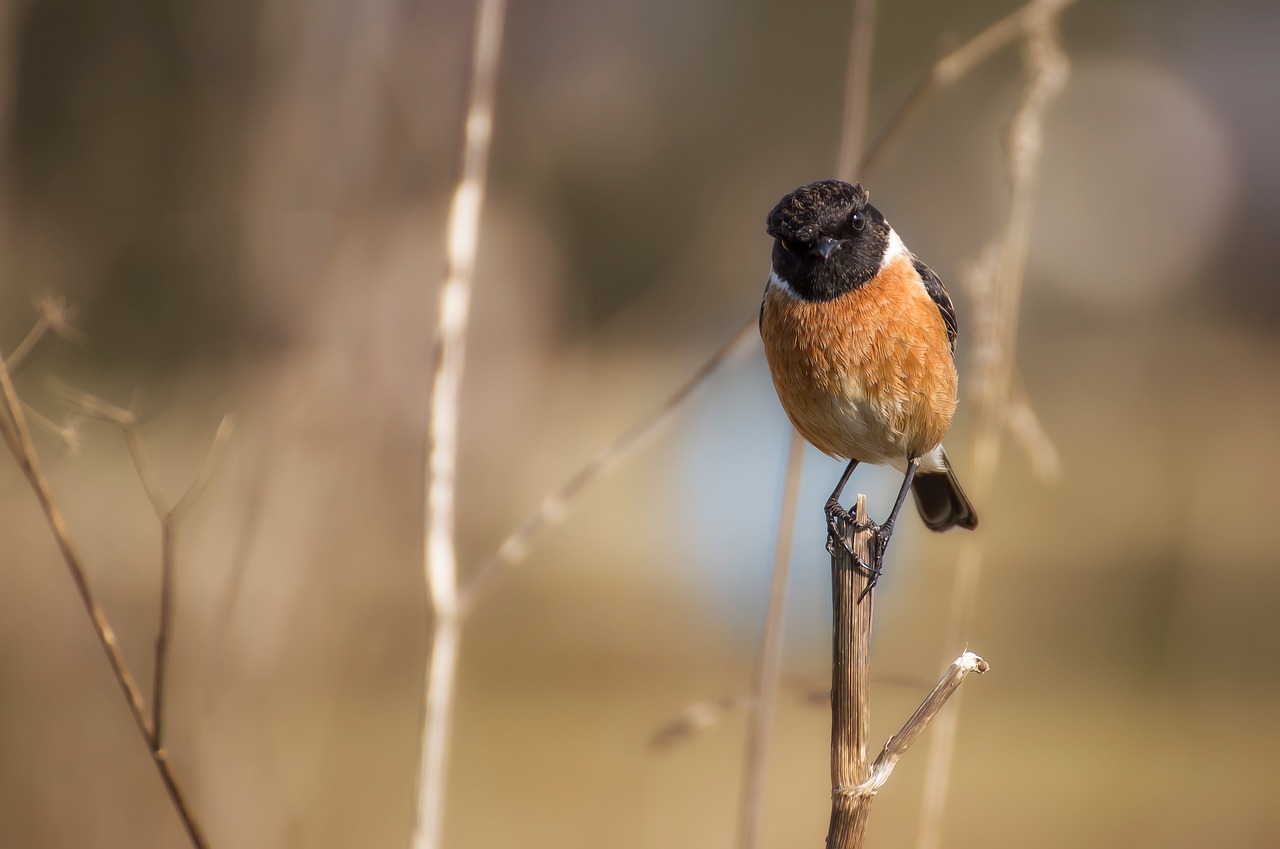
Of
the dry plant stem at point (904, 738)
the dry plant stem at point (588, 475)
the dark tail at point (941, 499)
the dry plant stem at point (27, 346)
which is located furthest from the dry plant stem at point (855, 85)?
the dry plant stem at point (27, 346)

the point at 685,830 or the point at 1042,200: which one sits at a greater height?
the point at 1042,200

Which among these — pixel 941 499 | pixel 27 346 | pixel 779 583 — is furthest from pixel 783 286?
pixel 27 346

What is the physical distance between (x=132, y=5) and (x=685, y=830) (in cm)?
517

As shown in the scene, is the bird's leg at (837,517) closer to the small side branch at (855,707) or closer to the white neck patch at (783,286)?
the small side branch at (855,707)

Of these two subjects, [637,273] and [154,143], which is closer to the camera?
[154,143]

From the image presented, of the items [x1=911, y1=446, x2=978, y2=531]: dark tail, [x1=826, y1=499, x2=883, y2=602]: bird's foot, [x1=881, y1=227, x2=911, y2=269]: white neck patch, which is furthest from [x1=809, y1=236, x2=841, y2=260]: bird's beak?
[x1=911, y1=446, x2=978, y2=531]: dark tail

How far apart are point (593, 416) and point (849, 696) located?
28.6 ft

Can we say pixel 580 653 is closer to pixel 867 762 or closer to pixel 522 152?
pixel 522 152

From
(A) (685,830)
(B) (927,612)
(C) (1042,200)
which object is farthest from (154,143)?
(C) (1042,200)

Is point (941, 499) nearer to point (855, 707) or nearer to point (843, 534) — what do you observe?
point (843, 534)

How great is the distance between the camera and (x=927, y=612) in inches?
368

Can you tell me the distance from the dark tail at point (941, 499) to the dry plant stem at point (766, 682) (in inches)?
17.9

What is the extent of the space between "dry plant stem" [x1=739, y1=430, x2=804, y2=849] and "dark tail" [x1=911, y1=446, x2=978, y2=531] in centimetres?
45

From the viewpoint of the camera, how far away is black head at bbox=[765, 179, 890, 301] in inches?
63.7
